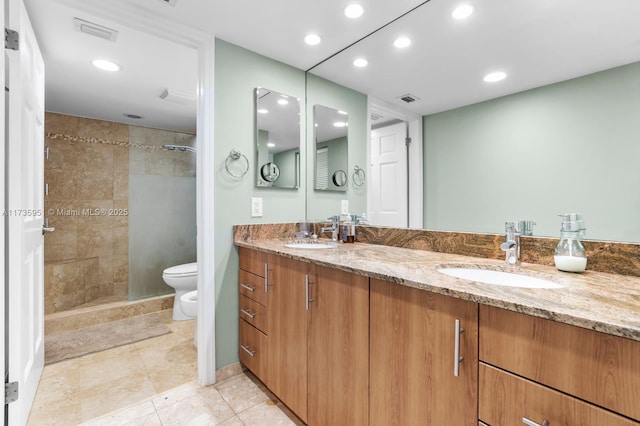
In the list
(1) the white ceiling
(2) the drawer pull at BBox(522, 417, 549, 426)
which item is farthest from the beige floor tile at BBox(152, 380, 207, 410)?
(1) the white ceiling

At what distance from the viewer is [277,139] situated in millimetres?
2121

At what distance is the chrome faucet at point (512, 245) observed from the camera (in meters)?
1.15

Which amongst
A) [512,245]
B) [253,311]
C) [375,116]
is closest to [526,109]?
[512,245]

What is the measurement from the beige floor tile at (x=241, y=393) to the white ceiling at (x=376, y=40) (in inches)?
68.6

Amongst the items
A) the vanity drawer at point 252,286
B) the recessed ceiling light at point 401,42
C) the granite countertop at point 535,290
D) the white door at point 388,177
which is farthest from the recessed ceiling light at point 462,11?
the vanity drawer at point 252,286

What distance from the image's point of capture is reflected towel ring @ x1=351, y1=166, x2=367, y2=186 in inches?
76.2

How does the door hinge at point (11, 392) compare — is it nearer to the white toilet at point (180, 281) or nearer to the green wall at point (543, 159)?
the white toilet at point (180, 281)

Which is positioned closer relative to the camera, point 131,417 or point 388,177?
point 131,417

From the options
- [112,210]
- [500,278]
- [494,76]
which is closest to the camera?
[500,278]

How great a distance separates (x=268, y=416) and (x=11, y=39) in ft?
6.46

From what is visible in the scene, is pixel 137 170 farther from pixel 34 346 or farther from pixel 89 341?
pixel 34 346

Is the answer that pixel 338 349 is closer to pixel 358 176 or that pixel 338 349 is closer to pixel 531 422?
pixel 531 422

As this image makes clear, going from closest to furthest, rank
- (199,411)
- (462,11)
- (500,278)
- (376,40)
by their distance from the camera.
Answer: (500,278), (462,11), (199,411), (376,40)

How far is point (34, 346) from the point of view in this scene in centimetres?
164
